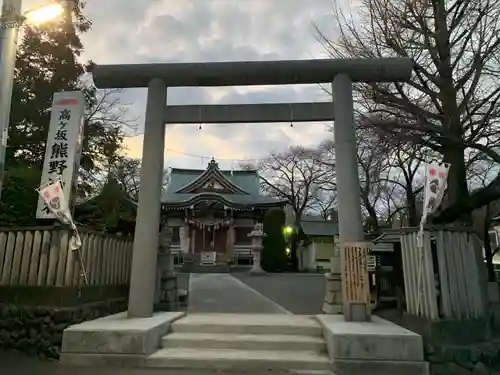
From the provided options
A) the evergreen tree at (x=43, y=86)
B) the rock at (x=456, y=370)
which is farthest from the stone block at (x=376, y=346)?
the evergreen tree at (x=43, y=86)

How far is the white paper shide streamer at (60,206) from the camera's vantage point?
585 cm

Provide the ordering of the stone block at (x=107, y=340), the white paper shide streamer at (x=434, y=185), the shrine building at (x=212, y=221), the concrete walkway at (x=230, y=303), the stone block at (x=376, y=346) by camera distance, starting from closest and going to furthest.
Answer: the stone block at (x=376, y=346)
the stone block at (x=107, y=340)
the white paper shide streamer at (x=434, y=185)
the concrete walkway at (x=230, y=303)
the shrine building at (x=212, y=221)

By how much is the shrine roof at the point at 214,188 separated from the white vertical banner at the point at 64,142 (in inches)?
796

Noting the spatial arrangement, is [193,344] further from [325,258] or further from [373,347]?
[325,258]

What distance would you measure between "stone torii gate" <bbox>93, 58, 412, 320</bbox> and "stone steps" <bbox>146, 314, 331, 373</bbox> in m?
1.42

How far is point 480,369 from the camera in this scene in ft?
15.6

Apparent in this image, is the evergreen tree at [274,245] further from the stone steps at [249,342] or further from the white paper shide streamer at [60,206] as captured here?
the white paper shide streamer at [60,206]

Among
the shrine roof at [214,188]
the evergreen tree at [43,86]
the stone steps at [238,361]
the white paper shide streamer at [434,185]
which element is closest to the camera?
the stone steps at [238,361]

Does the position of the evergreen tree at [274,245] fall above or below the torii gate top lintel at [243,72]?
below

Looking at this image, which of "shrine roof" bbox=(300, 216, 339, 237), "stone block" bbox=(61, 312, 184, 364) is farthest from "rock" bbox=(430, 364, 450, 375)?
"shrine roof" bbox=(300, 216, 339, 237)

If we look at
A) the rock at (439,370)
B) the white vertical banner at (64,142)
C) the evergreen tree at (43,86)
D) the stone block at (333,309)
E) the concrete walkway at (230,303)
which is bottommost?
the rock at (439,370)

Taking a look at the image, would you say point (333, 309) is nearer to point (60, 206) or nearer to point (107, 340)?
point (107, 340)

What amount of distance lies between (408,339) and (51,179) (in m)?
5.96

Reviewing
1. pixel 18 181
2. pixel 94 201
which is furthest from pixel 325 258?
pixel 18 181
